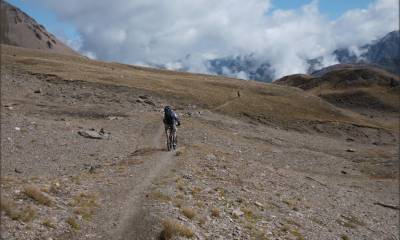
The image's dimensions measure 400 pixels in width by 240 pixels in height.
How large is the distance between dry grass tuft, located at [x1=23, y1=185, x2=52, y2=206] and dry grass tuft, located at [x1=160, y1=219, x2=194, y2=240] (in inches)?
169

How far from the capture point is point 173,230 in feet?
50.8

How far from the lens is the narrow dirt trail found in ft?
50.0

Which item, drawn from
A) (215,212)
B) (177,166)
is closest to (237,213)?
(215,212)

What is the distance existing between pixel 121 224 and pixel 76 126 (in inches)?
1131

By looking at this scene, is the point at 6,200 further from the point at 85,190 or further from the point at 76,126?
the point at 76,126

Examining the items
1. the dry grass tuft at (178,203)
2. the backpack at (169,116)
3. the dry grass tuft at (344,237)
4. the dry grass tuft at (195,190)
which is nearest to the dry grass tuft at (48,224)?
the dry grass tuft at (178,203)

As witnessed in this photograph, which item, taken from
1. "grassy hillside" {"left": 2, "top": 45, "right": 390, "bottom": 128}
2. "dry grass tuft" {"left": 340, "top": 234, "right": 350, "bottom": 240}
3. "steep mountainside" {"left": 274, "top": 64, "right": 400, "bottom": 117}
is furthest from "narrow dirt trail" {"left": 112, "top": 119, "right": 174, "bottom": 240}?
"steep mountainside" {"left": 274, "top": 64, "right": 400, "bottom": 117}

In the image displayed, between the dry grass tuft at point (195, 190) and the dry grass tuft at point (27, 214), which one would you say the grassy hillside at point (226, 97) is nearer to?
the dry grass tuft at point (195, 190)

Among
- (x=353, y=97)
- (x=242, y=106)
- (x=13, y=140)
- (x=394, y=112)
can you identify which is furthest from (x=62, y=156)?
(x=353, y=97)

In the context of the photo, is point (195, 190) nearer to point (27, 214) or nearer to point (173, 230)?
point (173, 230)

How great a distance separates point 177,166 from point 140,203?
26.5ft

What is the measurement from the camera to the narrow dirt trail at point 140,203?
15.2m

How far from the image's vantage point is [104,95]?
63.9 meters

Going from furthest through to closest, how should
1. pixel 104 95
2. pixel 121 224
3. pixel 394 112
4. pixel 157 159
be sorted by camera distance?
pixel 394 112 → pixel 104 95 → pixel 157 159 → pixel 121 224
